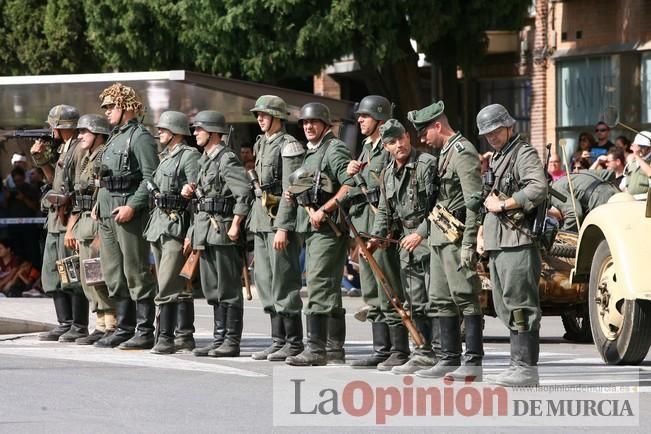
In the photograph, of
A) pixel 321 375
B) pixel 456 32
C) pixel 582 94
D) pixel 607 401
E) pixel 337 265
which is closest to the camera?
pixel 607 401

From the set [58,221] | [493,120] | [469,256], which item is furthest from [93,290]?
[493,120]

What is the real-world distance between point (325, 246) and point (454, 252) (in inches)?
63.9

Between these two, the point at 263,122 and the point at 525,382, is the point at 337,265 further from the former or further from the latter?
the point at 525,382

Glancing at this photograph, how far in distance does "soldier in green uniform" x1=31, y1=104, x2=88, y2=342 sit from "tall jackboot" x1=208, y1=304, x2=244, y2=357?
182 centimetres

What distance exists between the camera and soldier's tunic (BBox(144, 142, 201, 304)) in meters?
13.9

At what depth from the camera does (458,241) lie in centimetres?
1161

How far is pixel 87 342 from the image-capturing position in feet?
48.6

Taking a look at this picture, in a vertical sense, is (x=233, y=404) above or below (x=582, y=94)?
below

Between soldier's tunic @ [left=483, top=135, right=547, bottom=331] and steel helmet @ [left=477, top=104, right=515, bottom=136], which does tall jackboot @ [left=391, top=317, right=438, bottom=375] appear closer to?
soldier's tunic @ [left=483, top=135, right=547, bottom=331]

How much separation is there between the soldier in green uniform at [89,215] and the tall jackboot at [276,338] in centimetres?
180

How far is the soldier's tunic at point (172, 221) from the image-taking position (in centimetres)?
1388

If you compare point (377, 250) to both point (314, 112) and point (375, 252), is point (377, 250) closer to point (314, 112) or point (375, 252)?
point (375, 252)

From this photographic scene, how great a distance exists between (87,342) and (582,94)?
1488 cm

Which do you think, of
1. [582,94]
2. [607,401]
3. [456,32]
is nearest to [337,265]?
→ [607,401]
